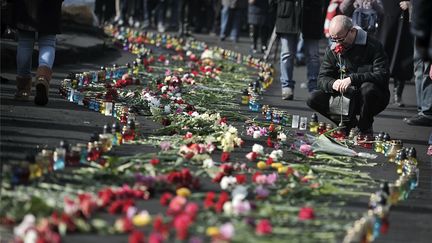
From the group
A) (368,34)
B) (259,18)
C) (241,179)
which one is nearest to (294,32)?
(368,34)

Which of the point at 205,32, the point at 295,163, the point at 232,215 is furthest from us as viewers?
the point at 205,32

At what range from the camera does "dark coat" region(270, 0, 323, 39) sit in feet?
45.7

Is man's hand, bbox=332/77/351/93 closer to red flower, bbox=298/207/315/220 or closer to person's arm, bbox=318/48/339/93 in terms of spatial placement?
person's arm, bbox=318/48/339/93

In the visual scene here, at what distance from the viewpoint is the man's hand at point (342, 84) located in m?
10.4

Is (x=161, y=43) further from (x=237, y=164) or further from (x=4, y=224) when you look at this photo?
(x=4, y=224)

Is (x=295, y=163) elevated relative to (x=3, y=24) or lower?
lower

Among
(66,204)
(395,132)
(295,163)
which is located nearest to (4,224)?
(66,204)

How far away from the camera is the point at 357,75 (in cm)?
1048

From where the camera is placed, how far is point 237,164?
7934mm

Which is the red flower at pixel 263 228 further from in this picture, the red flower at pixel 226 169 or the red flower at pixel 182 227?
the red flower at pixel 226 169

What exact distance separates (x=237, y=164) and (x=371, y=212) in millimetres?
1758

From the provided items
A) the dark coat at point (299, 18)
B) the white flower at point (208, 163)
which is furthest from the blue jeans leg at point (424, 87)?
the white flower at point (208, 163)

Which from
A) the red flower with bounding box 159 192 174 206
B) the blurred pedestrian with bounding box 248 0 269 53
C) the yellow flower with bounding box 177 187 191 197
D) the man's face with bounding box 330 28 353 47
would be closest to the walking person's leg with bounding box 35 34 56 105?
the man's face with bounding box 330 28 353 47

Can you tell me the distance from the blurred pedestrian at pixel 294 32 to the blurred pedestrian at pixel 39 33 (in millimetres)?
4001
